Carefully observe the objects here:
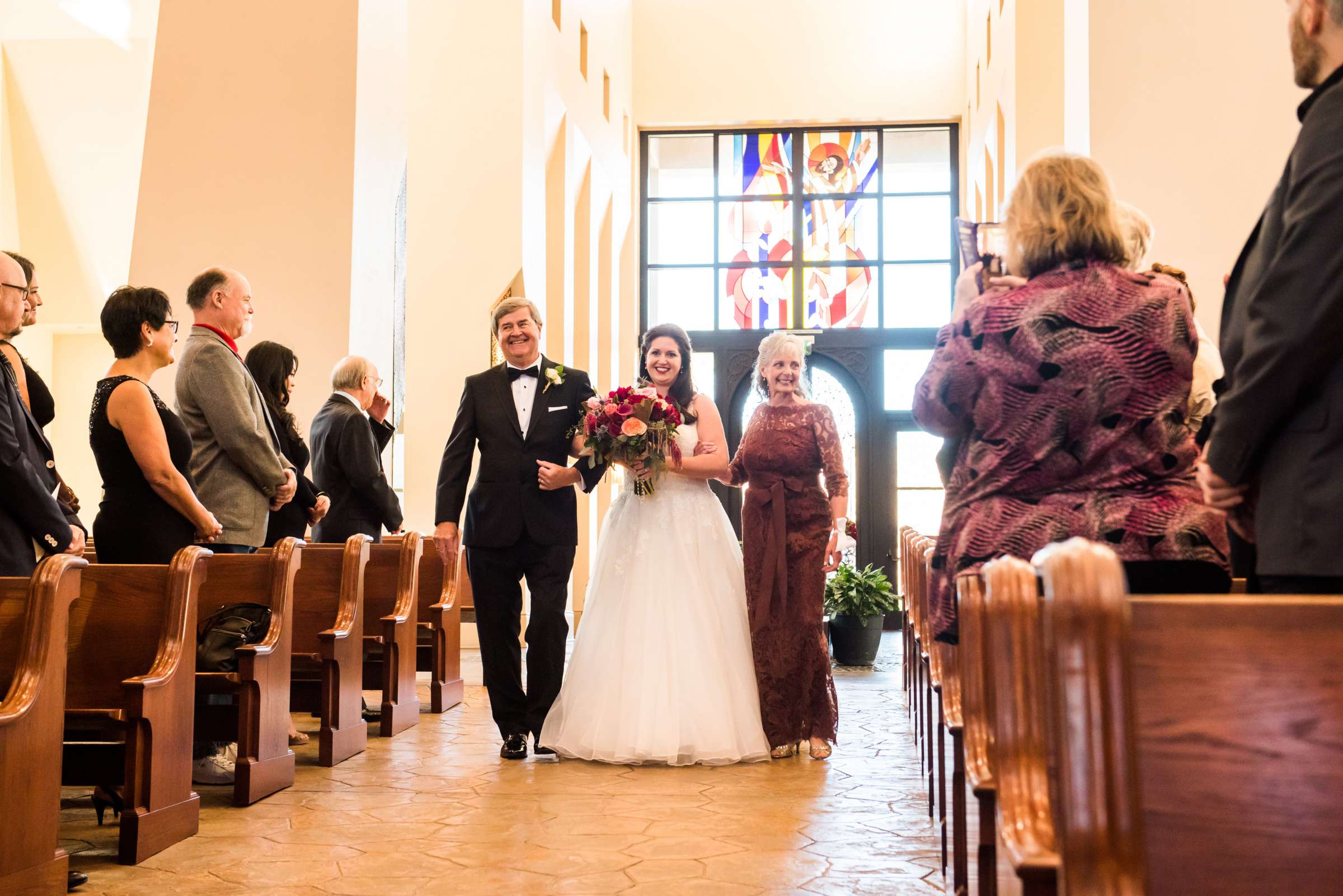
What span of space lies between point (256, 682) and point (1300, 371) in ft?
10.9

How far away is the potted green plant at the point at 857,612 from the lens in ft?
28.8

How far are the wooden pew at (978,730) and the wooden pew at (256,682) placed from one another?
2507 mm

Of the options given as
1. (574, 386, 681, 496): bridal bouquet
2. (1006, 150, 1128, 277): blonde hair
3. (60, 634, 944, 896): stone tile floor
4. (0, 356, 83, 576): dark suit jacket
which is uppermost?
(1006, 150, 1128, 277): blonde hair

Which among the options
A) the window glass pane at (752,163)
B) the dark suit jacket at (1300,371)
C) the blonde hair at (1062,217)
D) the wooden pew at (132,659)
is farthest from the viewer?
the window glass pane at (752,163)

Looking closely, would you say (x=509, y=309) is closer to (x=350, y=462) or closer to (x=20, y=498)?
(x=350, y=462)

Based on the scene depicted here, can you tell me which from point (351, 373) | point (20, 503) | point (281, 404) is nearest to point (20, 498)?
point (20, 503)

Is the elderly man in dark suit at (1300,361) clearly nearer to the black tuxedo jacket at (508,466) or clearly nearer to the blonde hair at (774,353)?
the black tuxedo jacket at (508,466)

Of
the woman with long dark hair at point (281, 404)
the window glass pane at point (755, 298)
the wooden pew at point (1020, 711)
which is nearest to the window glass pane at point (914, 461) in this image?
the window glass pane at point (755, 298)

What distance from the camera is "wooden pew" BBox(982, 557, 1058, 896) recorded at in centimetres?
139

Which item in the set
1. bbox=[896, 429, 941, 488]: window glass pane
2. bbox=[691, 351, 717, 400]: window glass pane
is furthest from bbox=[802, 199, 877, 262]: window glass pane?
bbox=[896, 429, 941, 488]: window glass pane

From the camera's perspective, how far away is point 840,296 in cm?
1439

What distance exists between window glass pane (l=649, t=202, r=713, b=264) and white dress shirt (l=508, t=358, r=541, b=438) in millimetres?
9825

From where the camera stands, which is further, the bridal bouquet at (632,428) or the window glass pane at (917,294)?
the window glass pane at (917,294)

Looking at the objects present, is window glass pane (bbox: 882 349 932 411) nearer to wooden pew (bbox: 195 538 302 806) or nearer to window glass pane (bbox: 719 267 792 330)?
window glass pane (bbox: 719 267 792 330)
